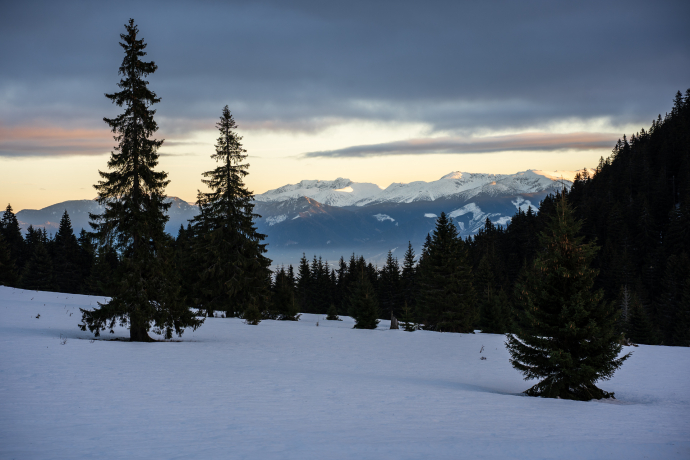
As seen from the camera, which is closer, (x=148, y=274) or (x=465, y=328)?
(x=148, y=274)

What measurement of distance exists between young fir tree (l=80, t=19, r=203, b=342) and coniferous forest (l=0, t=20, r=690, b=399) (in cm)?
5

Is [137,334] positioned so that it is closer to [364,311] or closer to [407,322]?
[407,322]

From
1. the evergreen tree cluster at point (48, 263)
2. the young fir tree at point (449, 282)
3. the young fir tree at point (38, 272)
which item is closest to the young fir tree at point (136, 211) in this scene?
the young fir tree at point (449, 282)

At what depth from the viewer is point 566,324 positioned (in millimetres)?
13258

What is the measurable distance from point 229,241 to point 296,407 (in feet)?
90.3

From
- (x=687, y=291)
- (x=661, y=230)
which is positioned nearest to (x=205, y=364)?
(x=687, y=291)

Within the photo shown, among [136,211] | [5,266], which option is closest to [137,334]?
[136,211]

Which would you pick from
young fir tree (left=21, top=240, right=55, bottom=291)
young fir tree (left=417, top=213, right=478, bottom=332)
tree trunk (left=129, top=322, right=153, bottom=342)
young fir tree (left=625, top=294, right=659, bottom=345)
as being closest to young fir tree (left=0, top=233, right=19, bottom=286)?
young fir tree (left=21, top=240, right=55, bottom=291)

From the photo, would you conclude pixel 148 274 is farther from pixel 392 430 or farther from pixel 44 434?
pixel 392 430

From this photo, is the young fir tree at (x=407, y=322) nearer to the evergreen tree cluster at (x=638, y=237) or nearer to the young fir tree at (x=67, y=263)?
the evergreen tree cluster at (x=638, y=237)

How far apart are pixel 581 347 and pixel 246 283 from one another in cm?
2734

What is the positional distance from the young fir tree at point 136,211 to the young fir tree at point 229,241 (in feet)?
54.5

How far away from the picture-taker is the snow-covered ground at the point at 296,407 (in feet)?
24.0

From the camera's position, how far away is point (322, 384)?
13.3m
